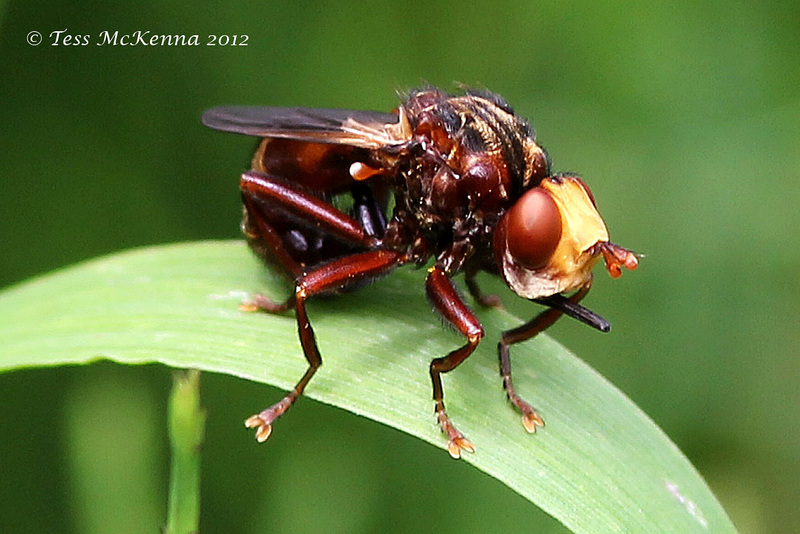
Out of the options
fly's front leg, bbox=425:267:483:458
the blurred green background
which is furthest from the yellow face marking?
the blurred green background

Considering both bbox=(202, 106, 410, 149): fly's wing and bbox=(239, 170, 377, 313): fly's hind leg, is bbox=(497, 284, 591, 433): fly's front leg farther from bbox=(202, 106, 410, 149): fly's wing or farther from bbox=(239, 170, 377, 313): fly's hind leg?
bbox=(202, 106, 410, 149): fly's wing

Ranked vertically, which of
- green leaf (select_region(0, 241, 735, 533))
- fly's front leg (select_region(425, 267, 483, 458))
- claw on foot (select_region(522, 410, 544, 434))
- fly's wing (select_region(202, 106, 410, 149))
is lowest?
green leaf (select_region(0, 241, 735, 533))

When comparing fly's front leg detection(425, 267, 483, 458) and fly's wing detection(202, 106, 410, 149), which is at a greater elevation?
fly's wing detection(202, 106, 410, 149)

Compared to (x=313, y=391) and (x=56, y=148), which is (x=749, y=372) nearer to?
(x=313, y=391)

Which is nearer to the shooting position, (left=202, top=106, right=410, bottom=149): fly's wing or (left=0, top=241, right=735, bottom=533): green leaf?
(left=0, top=241, right=735, bottom=533): green leaf

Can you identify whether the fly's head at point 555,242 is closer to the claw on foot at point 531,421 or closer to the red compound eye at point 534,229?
the red compound eye at point 534,229

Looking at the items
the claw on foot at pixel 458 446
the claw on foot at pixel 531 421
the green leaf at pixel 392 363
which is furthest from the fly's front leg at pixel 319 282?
the claw on foot at pixel 531 421

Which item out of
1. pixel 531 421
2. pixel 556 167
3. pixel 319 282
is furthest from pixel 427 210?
pixel 556 167
